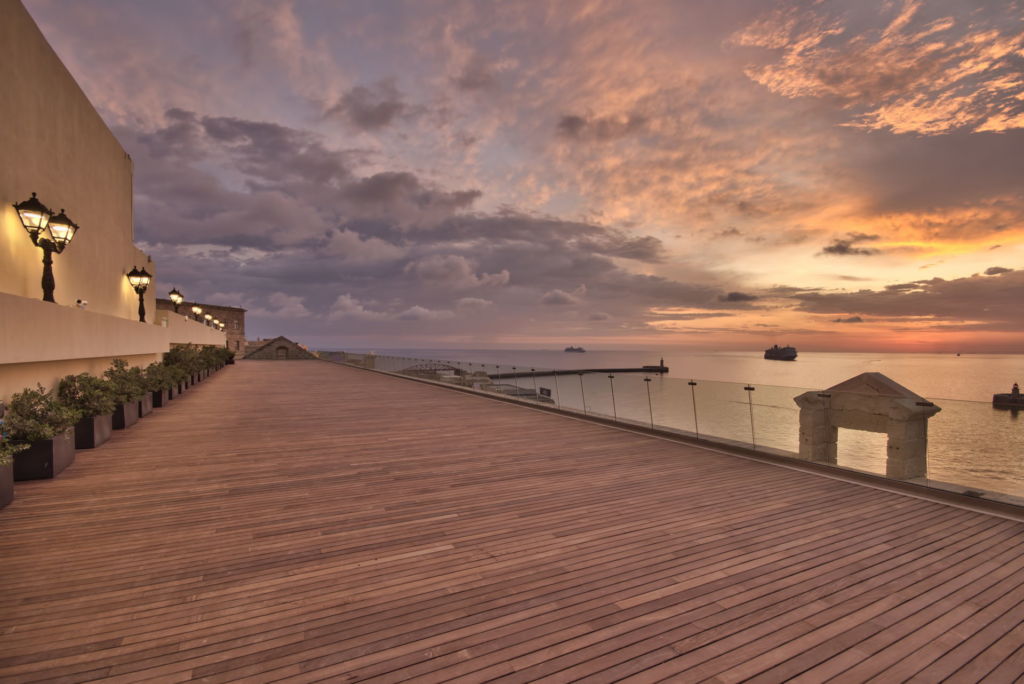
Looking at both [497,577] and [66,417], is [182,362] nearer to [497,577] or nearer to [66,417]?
[66,417]

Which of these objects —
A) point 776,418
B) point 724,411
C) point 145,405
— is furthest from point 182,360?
point 776,418

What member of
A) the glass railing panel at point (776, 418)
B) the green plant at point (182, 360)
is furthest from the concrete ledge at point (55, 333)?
the glass railing panel at point (776, 418)

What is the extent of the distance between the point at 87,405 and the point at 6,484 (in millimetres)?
3103

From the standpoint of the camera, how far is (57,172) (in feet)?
28.5

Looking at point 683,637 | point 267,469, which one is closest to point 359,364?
point 267,469

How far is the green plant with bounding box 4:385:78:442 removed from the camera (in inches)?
199

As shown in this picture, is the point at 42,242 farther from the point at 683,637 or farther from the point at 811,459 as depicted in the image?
the point at 811,459

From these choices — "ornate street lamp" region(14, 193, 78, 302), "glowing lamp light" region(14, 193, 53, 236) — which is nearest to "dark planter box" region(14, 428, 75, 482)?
"ornate street lamp" region(14, 193, 78, 302)

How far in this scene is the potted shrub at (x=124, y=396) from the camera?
27.0 feet

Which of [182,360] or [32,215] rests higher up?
[32,215]

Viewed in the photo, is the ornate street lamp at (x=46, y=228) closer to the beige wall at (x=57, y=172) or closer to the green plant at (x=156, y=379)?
the beige wall at (x=57, y=172)

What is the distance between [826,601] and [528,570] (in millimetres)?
1940

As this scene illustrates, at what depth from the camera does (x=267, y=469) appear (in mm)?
5891

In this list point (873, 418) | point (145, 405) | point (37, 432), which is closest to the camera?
point (37, 432)
